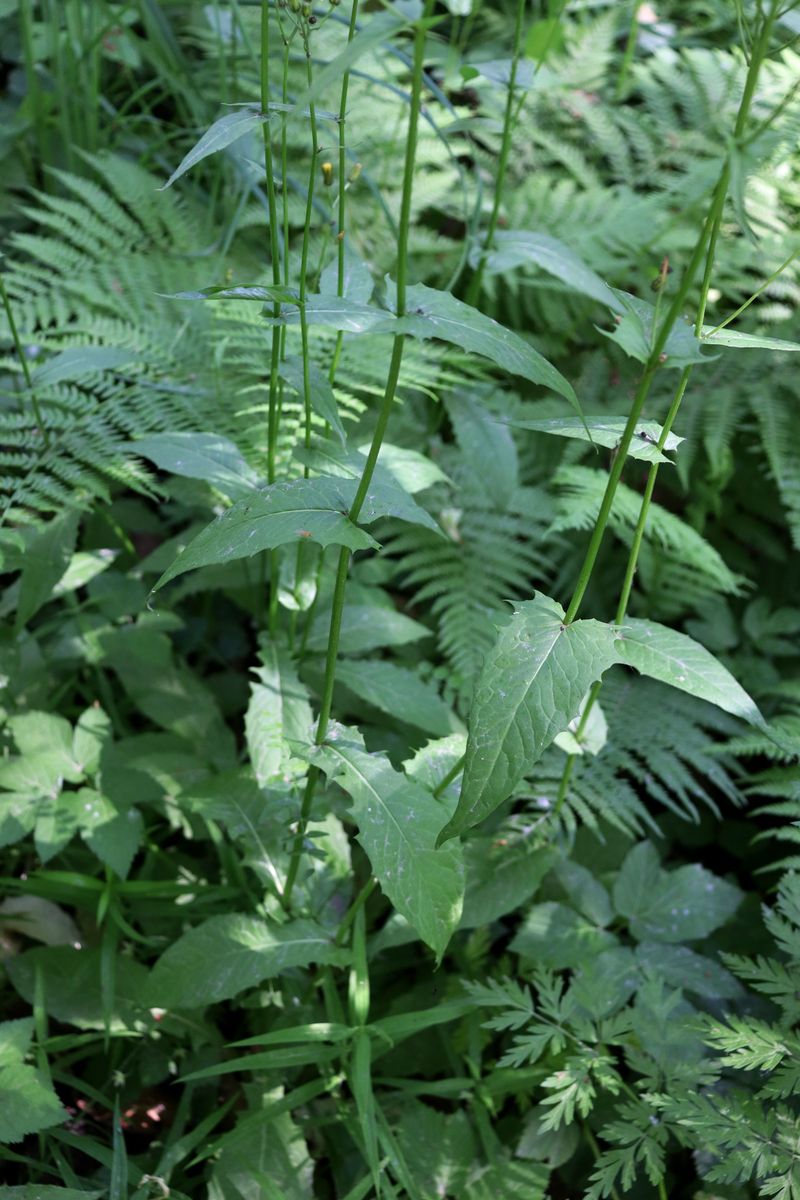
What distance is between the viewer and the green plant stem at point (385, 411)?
0.91m

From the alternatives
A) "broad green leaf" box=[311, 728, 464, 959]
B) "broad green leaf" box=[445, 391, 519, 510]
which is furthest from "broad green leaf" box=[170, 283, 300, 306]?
"broad green leaf" box=[445, 391, 519, 510]

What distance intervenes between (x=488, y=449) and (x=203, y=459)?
2.64ft

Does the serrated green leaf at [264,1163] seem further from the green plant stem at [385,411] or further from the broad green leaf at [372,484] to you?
the broad green leaf at [372,484]

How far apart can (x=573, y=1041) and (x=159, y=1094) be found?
85cm

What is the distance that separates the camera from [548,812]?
1.94 metres

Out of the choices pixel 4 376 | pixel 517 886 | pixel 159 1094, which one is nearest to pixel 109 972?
pixel 159 1094

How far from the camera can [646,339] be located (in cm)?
115

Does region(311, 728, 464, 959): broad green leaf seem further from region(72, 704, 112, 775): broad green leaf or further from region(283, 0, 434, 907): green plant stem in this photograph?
region(72, 704, 112, 775): broad green leaf

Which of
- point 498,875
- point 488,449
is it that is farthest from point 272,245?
point 498,875

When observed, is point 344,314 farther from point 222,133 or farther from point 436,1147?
point 436,1147

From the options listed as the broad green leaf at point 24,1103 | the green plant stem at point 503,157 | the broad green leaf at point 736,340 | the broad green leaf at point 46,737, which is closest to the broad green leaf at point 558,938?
the broad green leaf at point 24,1103

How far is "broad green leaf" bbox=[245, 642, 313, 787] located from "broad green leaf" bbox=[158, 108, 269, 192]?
90 cm

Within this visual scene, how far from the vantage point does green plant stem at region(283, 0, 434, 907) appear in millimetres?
912

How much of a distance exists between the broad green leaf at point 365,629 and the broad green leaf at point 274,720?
0.52ft
